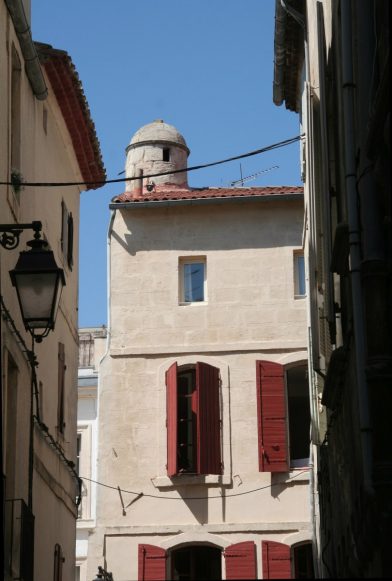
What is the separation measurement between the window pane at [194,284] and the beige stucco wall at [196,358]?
24 centimetres

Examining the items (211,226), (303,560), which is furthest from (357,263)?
(211,226)

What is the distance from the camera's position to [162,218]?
994 inches

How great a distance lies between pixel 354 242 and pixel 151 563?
51.0ft

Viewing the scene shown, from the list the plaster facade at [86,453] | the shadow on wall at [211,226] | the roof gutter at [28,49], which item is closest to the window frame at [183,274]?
the shadow on wall at [211,226]

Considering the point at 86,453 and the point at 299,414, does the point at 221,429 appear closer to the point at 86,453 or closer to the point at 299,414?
the point at 299,414

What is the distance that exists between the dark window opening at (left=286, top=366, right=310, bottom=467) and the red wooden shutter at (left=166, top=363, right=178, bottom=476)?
2.32 meters

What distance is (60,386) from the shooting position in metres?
18.4

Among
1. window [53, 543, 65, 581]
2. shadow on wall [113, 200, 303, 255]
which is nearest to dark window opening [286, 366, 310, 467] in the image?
shadow on wall [113, 200, 303, 255]

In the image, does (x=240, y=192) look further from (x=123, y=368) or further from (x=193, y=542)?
(x=193, y=542)

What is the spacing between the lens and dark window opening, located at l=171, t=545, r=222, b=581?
77.0ft

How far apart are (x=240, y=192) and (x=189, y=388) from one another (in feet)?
13.2

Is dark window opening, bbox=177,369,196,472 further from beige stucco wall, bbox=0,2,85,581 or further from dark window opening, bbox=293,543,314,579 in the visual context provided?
beige stucco wall, bbox=0,2,85,581

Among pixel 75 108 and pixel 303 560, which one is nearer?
pixel 75 108

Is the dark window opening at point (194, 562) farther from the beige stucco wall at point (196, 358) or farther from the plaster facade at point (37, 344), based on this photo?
the plaster facade at point (37, 344)
